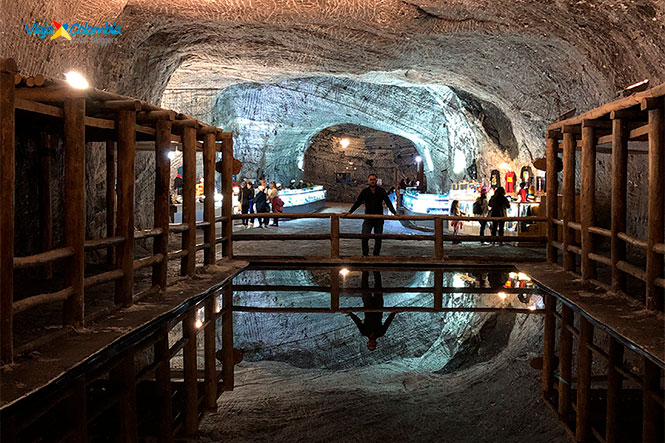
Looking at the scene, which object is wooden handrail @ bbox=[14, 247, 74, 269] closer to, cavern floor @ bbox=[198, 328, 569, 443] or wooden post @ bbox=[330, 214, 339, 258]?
cavern floor @ bbox=[198, 328, 569, 443]

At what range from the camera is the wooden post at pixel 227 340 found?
4142 mm

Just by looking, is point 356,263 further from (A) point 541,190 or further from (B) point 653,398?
(A) point 541,190

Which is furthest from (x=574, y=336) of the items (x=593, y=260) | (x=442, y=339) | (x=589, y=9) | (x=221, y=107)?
(x=221, y=107)

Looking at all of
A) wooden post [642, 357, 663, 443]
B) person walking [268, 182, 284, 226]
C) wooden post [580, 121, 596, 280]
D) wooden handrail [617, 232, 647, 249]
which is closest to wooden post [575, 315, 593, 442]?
wooden post [642, 357, 663, 443]

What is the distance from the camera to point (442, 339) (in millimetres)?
5363

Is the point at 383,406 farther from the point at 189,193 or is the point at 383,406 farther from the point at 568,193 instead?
the point at 568,193

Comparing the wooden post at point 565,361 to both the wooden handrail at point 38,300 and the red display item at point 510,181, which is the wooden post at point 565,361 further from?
the red display item at point 510,181

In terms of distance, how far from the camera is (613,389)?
3.79 metres

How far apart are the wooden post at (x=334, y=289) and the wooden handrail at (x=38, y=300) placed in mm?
2939

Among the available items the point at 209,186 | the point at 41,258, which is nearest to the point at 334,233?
the point at 209,186

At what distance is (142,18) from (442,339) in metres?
7.46

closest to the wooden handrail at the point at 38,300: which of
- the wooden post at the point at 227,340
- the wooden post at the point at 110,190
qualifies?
the wooden post at the point at 227,340

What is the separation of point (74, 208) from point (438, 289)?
4.82 metres

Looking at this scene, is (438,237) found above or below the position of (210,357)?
above
